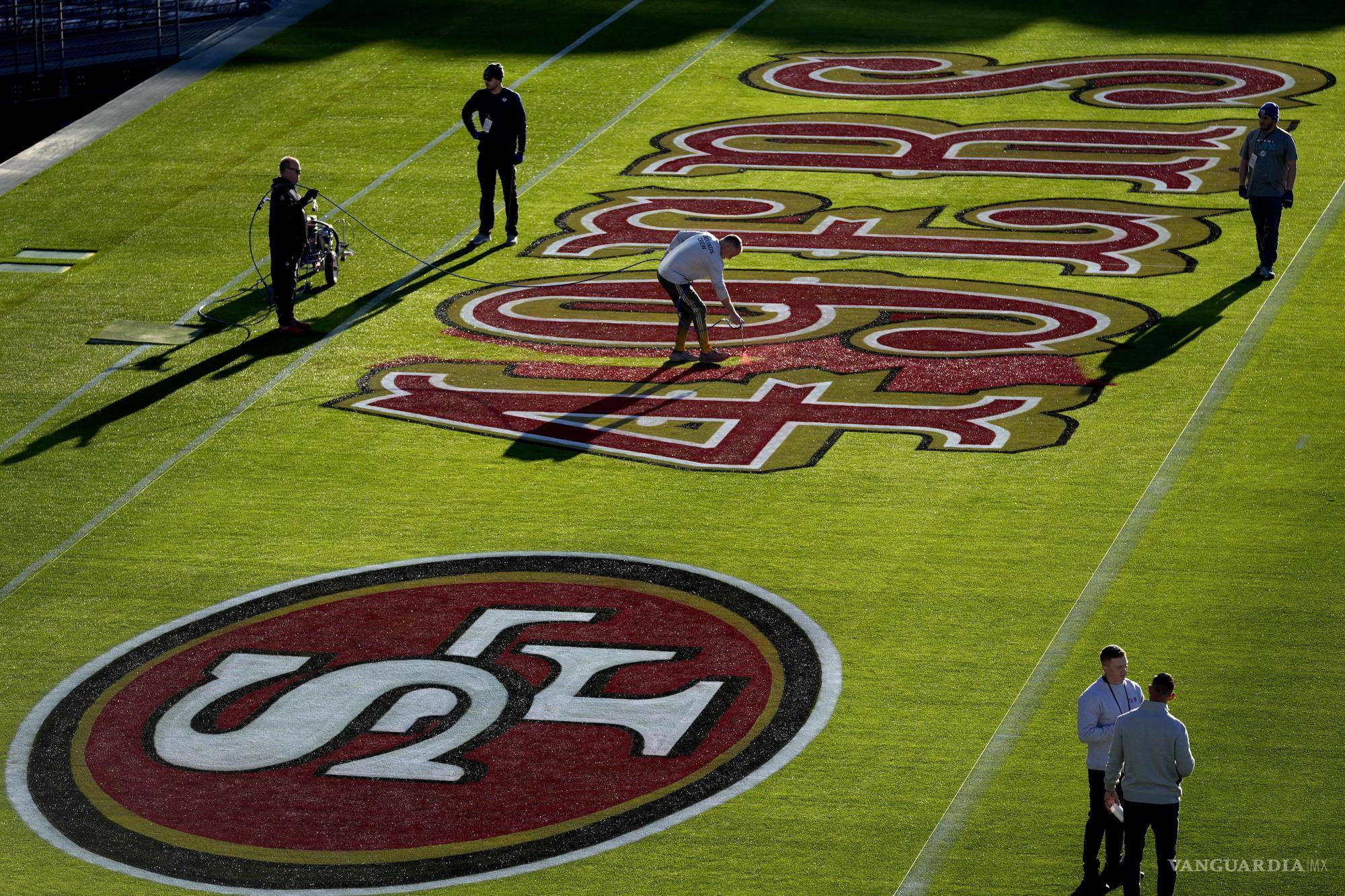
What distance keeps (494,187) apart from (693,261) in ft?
18.5

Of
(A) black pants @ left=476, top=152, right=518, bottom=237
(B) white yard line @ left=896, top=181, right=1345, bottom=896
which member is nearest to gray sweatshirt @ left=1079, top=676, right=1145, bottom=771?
(B) white yard line @ left=896, top=181, right=1345, bottom=896

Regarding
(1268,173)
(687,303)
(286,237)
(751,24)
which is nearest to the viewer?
(687,303)

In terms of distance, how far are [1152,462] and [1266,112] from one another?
5.71 metres

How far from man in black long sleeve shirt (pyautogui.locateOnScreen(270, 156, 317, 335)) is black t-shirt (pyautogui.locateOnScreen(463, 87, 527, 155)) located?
2872 mm

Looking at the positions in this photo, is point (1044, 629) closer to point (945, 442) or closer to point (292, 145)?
point (945, 442)

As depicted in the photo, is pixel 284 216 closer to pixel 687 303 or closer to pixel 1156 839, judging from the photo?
pixel 687 303

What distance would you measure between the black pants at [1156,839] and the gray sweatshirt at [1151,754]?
0.06 metres

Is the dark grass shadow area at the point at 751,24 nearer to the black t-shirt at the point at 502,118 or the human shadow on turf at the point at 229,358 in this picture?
the black t-shirt at the point at 502,118

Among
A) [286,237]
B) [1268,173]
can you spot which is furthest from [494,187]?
[1268,173]

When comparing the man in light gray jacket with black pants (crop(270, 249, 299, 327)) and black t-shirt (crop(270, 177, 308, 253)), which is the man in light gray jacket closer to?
black t-shirt (crop(270, 177, 308, 253))

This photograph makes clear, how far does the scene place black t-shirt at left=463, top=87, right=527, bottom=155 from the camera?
2341 cm

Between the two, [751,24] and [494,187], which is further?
[751,24]

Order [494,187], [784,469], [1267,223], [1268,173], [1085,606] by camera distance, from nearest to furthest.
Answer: [1085,606] < [784,469] < [1268,173] < [1267,223] < [494,187]

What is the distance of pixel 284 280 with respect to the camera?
2153 cm
